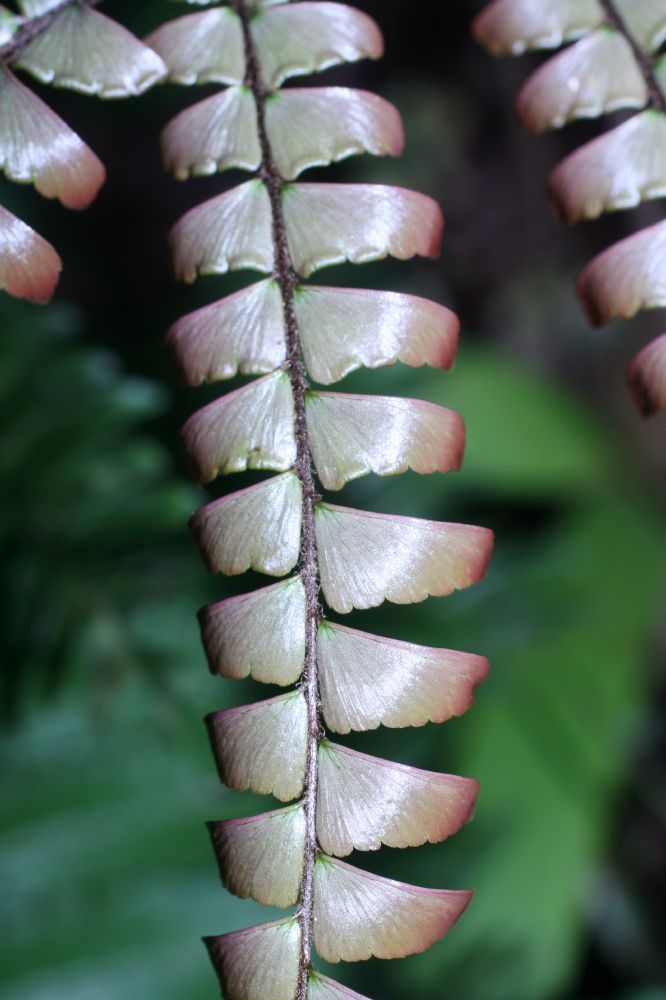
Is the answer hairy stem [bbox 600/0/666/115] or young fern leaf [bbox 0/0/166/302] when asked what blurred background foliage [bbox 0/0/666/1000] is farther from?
hairy stem [bbox 600/0/666/115]

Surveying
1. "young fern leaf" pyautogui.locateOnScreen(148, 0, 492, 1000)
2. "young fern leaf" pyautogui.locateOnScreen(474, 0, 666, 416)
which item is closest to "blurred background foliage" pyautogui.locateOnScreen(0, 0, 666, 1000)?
"young fern leaf" pyautogui.locateOnScreen(148, 0, 492, 1000)

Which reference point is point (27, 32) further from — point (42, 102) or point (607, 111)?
point (607, 111)

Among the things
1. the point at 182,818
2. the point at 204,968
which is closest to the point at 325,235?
the point at 182,818

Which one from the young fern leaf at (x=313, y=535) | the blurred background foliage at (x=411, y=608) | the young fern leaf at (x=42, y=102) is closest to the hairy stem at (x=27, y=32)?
the young fern leaf at (x=42, y=102)

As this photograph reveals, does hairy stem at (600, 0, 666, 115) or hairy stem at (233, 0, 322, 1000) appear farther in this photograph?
hairy stem at (600, 0, 666, 115)

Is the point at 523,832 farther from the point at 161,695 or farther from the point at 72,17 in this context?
the point at 72,17

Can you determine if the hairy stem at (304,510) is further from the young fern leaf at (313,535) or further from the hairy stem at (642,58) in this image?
the hairy stem at (642,58)
